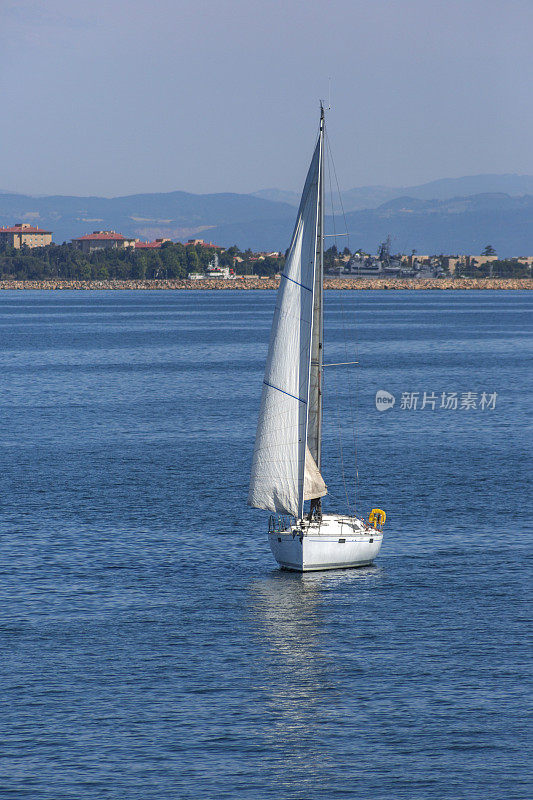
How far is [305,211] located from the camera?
142 ft

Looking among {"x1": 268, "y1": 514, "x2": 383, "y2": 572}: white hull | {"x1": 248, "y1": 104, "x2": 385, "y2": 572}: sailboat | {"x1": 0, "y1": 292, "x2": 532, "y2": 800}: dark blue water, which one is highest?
{"x1": 248, "y1": 104, "x2": 385, "y2": 572}: sailboat

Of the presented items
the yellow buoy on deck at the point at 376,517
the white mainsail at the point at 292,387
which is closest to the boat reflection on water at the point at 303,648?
the yellow buoy on deck at the point at 376,517

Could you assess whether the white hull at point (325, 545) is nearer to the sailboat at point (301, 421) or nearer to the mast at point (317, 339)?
the sailboat at point (301, 421)

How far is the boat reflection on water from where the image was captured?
1246 inches

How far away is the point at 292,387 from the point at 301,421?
130 cm

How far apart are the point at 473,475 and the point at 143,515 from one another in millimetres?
20761

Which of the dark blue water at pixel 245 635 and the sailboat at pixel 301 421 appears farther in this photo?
the sailboat at pixel 301 421

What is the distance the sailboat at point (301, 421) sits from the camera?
4366 cm

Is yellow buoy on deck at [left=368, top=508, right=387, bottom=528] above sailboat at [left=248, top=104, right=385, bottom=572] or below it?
below

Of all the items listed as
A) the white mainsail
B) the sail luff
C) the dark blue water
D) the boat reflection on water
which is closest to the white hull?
the boat reflection on water

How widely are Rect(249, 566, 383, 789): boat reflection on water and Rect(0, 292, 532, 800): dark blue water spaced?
85mm

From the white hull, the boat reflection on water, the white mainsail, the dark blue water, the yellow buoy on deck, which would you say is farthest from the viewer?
the yellow buoy on deck

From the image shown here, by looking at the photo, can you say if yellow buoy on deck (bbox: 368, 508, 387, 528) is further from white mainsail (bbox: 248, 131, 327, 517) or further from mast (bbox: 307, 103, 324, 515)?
white mainsail (bbox: 248, 131, 327, 517)

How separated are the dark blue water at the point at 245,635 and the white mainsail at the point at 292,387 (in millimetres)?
3293
